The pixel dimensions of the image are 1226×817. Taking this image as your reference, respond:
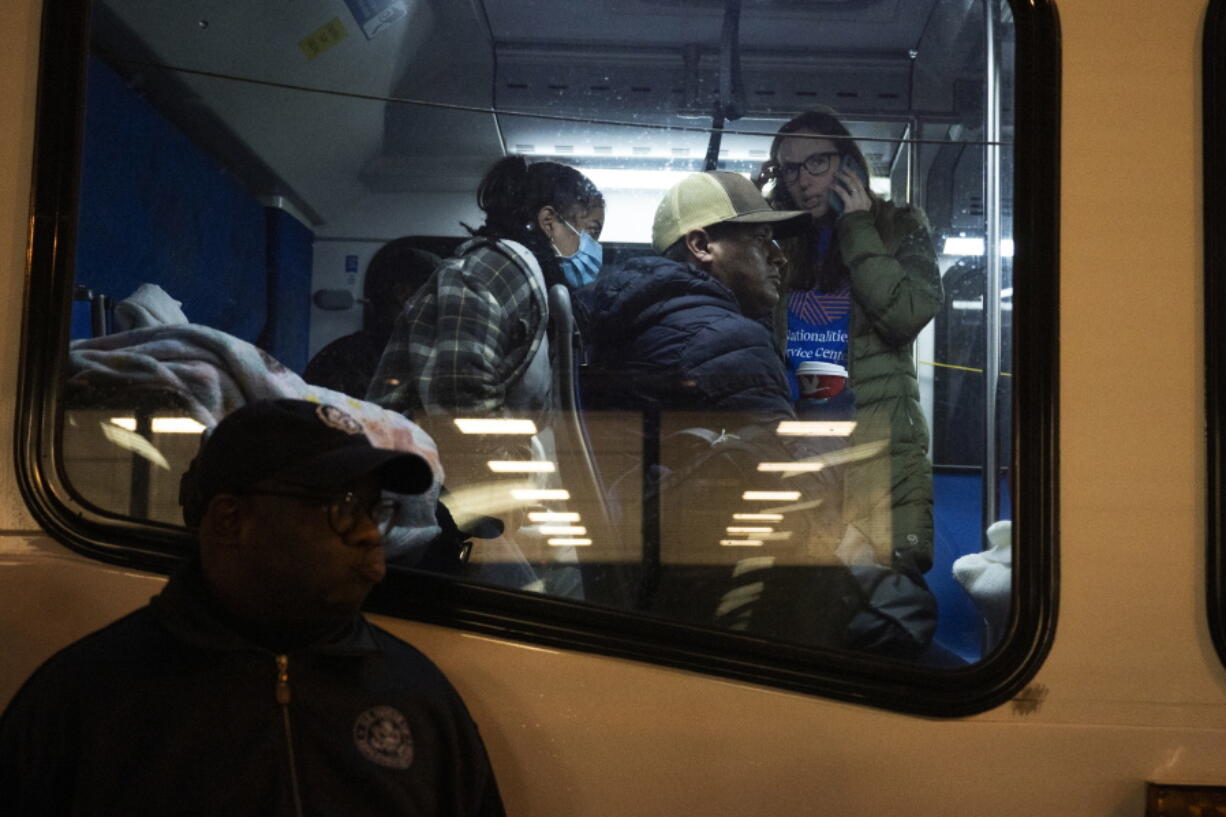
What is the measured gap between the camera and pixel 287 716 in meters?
1.53

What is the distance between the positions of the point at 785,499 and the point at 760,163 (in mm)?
598

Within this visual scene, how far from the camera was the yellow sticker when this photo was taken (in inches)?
76.9

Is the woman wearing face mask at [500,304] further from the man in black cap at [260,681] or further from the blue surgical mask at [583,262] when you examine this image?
the man in black cap at [260,681]

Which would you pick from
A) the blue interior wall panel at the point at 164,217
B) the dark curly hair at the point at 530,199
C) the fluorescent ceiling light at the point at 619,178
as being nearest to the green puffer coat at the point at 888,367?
the fluorescent ceiling light at the point at 619,178

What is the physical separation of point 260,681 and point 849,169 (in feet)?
4.25

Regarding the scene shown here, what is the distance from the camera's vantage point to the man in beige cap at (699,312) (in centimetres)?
199

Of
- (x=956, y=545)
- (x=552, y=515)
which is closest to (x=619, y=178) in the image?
(x=552, y=515)

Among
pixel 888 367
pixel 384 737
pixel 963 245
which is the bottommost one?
pixel 384 737

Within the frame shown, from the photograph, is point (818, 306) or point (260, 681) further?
point (818, 306)

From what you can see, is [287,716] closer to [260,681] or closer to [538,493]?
[260,681]

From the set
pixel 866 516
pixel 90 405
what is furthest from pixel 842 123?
pixel 90 405

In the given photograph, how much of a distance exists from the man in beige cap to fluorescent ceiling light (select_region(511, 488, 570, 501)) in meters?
0.17

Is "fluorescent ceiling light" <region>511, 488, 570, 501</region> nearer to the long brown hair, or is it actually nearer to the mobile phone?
the long brown hair

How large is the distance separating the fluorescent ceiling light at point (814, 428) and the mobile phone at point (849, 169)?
0.39m
